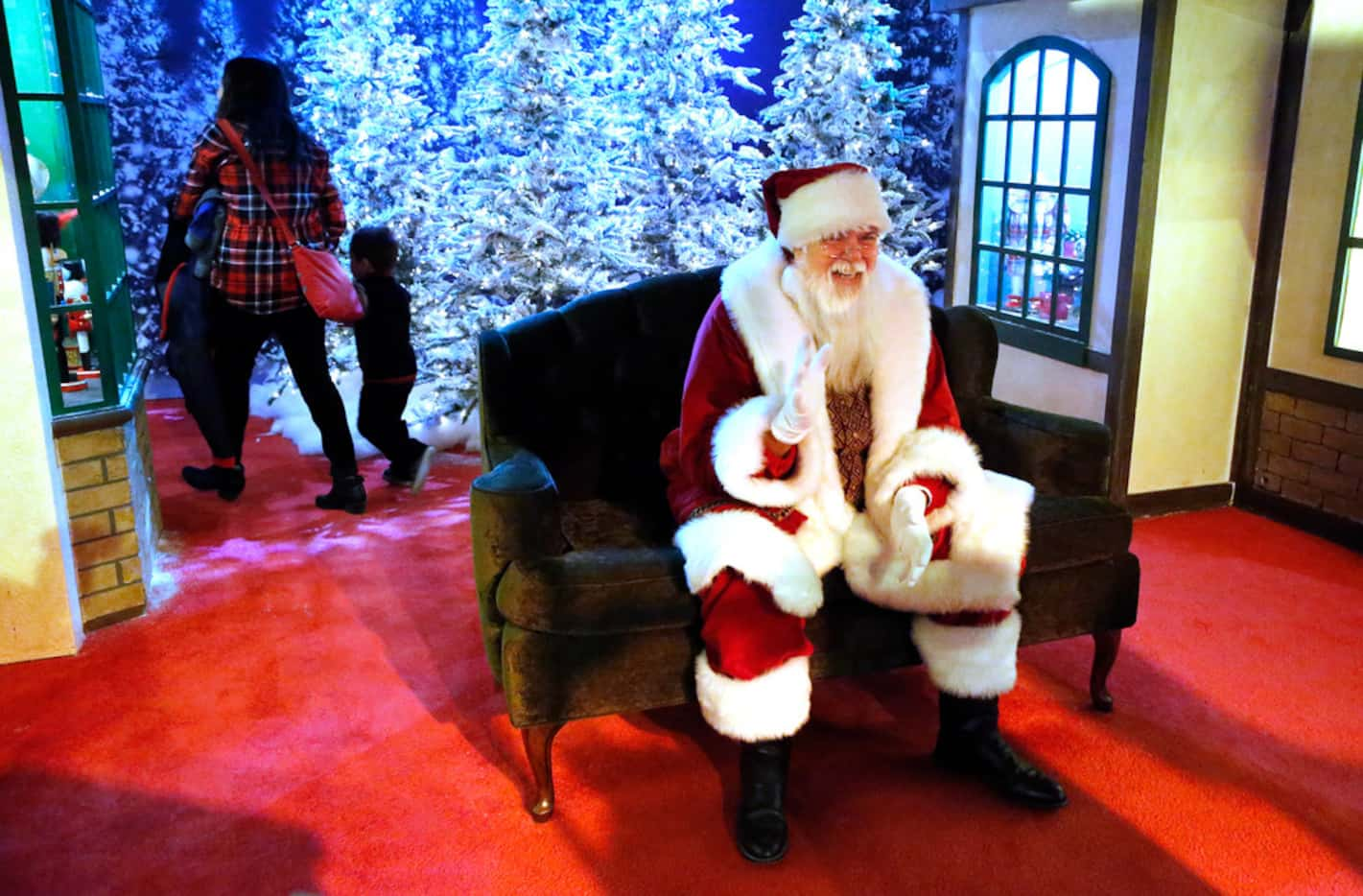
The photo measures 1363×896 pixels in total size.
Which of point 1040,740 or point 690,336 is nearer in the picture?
point 1040,740

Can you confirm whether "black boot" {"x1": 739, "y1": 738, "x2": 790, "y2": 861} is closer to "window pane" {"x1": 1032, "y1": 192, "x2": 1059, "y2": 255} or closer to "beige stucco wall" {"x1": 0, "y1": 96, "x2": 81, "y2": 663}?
"beige stucco wall" {"x1": 0, "y1": 96, "x2": 81, "y2": 663}

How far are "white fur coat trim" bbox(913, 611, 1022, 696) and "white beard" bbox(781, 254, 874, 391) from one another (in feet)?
2.04

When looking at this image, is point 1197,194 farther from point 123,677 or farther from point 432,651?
point 123,677

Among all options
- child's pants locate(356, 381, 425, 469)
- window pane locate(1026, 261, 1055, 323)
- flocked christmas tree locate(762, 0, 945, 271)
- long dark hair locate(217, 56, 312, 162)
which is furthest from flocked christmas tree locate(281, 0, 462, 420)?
window pane locate(1026, 261, 1055, 323)

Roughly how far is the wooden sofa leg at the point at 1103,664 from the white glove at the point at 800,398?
1.13m

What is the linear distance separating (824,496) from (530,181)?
347 centimetres

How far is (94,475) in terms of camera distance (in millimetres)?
3521

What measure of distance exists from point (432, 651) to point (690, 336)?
1.28 meters

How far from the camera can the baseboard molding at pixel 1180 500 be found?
4566 millimetres

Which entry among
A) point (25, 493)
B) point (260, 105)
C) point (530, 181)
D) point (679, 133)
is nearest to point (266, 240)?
point (260, 105)

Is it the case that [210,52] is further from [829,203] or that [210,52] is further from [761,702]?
[761,702]

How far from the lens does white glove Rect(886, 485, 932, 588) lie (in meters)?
2.45

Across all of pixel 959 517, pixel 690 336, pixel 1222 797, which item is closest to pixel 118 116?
pixel 690 336

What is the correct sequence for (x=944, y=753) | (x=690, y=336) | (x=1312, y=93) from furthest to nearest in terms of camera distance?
(x=1312, y=93)
(x=690, y=336)
(x=944, y=753)
